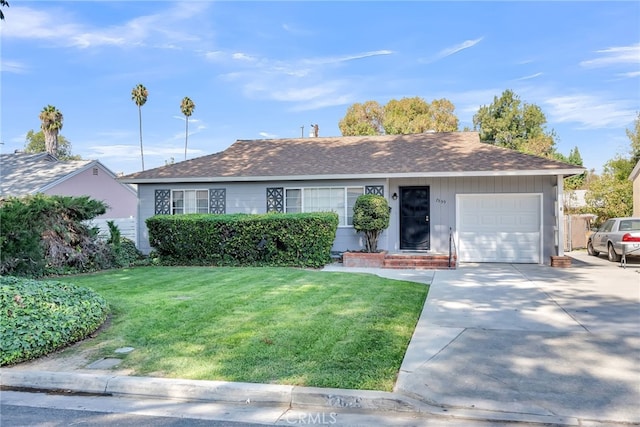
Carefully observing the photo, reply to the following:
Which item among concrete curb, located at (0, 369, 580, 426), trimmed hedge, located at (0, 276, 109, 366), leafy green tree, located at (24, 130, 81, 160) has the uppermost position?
leafy green tree, located at (24, 130, 81, 160)

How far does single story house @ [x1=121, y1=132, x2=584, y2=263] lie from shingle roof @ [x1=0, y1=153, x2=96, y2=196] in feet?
28.7

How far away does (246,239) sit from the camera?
12.8 meters

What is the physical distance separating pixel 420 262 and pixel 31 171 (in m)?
20.4

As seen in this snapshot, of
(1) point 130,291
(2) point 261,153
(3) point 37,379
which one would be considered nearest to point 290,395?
(3) point 37,379

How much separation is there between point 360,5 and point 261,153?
6.44 meters

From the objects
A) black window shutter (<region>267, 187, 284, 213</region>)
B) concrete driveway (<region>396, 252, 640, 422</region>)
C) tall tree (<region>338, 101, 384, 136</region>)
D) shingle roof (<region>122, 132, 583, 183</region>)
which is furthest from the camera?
tall tree (<region>338, 101, 384, 136</region>)

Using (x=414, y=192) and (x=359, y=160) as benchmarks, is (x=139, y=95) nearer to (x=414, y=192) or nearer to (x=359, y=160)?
(x=359, y=160)

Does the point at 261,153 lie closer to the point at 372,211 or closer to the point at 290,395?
the point at 372,211

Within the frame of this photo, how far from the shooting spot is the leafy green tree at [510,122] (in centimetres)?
4053

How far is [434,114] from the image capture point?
44.7m

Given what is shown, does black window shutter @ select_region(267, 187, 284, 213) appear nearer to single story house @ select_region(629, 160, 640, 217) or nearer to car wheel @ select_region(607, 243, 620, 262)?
car wheel @ select_region(607, 243, 620, 262)

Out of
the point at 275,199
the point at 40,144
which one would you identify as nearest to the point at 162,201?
the point at 275,199

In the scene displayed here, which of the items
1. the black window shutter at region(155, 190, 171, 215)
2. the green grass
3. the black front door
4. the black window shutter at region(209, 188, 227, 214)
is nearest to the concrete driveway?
the green grass

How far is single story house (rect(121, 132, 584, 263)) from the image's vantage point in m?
13.3
